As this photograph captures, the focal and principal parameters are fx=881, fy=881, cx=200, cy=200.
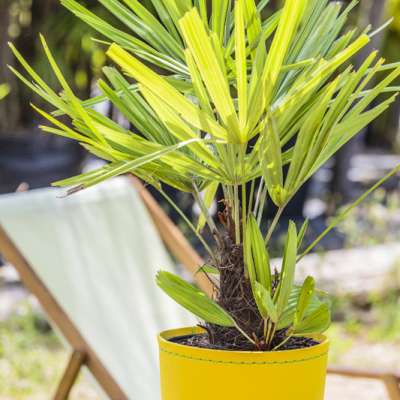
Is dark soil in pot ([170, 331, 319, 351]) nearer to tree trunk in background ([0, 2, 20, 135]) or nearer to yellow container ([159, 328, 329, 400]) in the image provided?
yellow container ([159, 328, 329, 400])

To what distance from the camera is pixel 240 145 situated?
1.21m

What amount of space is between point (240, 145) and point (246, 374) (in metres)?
0.31

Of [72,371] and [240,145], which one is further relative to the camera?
[72,371]

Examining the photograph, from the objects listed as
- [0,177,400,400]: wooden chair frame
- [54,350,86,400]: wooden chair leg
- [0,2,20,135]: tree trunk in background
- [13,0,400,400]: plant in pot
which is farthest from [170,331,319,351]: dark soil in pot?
[0,2,20,135]: tree trunk in background

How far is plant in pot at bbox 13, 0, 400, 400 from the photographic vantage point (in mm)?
1148

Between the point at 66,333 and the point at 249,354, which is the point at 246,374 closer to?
the point at 249,354

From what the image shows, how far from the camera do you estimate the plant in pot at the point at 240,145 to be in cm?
115

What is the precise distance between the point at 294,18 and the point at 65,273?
1.46m

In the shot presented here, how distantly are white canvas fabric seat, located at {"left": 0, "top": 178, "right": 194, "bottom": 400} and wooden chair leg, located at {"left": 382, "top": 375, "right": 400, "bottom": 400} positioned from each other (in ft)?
2.42

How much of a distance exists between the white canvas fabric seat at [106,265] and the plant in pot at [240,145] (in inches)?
37.8

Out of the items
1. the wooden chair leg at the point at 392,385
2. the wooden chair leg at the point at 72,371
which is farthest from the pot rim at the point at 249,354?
the wooden chair leg at the point at 72,371

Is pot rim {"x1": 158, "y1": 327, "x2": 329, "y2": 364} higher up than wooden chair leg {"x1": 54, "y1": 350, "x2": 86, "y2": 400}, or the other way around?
pot rim {"x1": 158, "y1": 327, "x2": 329, "y2": 364}

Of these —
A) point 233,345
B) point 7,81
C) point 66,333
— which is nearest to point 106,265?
point 66,333

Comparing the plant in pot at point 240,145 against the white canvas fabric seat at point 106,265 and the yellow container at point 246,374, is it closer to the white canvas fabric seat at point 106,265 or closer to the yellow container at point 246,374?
the yellow container at point 246,374
